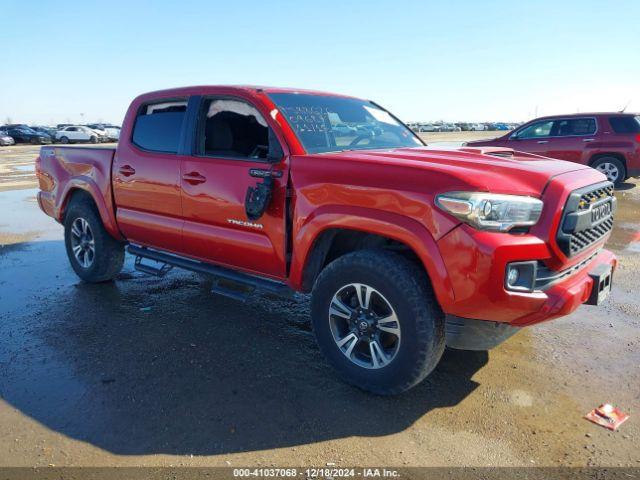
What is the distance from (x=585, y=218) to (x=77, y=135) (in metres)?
45.7

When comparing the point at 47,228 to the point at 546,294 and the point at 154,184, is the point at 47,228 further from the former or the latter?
the point at 546,294

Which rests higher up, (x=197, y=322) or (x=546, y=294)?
(x=546, y=294)

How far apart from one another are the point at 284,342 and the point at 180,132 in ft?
6.56

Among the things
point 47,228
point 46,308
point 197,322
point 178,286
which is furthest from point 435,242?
point 47,228

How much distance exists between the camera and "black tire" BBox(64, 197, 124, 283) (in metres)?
5.16

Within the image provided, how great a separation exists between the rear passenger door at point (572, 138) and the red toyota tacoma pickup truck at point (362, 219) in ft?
27.1

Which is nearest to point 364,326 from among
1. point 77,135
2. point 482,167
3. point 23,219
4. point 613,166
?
point 482,167

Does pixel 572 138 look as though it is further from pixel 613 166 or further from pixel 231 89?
pixel 231 89

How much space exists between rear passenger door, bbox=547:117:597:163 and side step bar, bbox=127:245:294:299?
9.71 m

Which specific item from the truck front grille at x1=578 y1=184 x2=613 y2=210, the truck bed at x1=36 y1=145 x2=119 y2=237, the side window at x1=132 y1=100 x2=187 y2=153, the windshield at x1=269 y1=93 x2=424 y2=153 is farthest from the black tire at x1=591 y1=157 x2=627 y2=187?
the truck bed at x1=36 y1=145 x2=119 y2=237

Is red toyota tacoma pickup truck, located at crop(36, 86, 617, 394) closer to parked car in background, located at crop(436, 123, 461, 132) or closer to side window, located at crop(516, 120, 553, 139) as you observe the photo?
side window, located at crop(516, 120, 553, 139)

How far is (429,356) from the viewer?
2.90 m

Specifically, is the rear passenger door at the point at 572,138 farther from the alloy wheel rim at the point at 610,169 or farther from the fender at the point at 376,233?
the fender at the point at 376,233

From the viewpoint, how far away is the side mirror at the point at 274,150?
3477 millimetres
